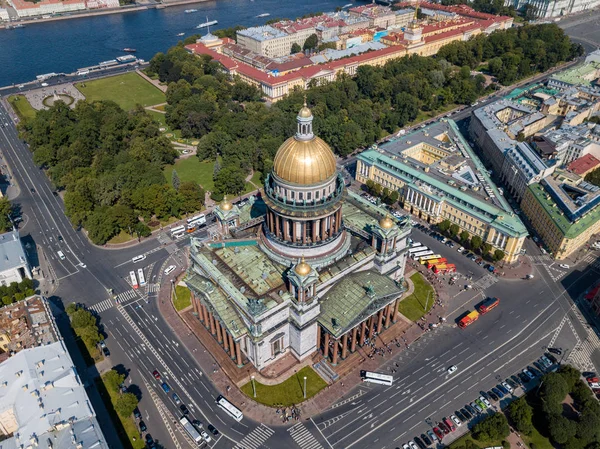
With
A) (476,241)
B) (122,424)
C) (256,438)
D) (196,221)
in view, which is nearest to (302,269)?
(256,438)

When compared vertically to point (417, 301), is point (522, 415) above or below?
above

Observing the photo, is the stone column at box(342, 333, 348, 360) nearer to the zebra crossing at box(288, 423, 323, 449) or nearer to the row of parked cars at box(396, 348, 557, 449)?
the zebra crossing at box(288, 423, 323, 449)

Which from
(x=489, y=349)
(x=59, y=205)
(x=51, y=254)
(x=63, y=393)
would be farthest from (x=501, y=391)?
(x=59, y=205)

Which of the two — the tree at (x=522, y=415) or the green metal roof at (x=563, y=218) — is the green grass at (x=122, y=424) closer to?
the tree at (x=522, y=415)

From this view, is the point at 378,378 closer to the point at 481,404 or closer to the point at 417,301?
the point at 481,404

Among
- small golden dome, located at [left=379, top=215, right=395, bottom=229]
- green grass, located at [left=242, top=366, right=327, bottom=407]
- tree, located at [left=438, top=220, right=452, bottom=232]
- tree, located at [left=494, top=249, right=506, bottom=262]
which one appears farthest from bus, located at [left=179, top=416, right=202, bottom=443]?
tree, located at [left=494, top=249, right=506, bottom=262]

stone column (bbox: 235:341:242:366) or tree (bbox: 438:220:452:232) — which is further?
tree (bbox: 438:220:452:232)
